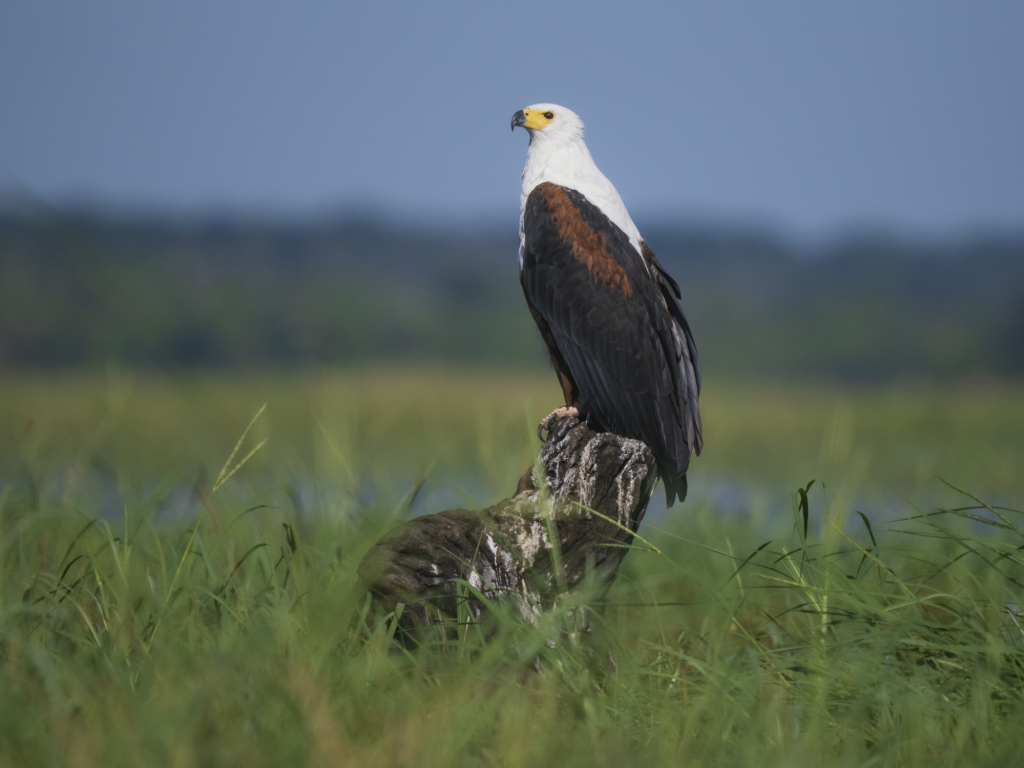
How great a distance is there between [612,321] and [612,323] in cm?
1

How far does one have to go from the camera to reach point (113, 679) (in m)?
2.32

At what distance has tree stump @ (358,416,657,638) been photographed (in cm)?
306

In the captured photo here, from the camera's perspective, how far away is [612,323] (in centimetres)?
452

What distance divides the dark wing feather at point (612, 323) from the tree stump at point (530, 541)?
0.77 metres

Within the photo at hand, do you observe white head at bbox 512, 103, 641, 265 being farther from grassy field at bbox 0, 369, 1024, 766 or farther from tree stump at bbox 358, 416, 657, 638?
tree stump at bbox 358, 416, 657, 638

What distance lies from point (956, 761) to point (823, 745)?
1.30ft

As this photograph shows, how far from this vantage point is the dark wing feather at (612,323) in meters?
4.43

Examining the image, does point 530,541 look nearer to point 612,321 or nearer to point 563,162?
point 612,321

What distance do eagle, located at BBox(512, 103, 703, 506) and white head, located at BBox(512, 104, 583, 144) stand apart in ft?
1.61

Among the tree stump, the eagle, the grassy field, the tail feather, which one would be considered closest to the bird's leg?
the eagle

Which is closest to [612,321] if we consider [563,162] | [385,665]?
[563,162]

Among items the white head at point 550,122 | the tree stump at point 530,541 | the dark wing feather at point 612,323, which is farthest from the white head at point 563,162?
the tree stump at point 530,541

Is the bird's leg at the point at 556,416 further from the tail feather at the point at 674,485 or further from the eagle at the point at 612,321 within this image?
the tail feather at the point at 674,485

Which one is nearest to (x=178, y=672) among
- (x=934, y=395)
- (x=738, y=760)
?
(x=738, y=760)
